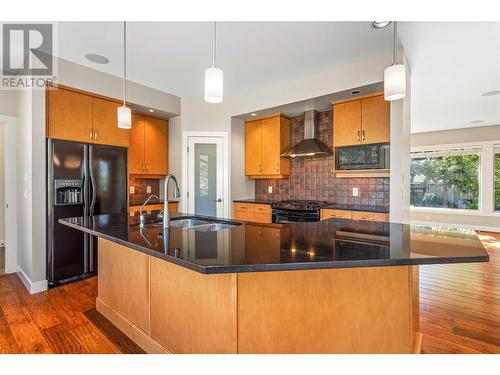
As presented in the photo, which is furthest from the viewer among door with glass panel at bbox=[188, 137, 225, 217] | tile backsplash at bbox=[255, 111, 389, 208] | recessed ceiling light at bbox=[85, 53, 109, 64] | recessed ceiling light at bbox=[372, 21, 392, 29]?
door with glass panel at bbox=[188, 137, 225, 217]

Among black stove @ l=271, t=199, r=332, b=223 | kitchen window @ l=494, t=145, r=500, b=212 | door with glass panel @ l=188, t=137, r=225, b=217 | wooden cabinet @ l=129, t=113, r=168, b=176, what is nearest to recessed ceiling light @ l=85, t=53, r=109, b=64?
wooden cabinet @ l=129, t=113, r=168, b=176

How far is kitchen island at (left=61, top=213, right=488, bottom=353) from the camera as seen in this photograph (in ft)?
3.92

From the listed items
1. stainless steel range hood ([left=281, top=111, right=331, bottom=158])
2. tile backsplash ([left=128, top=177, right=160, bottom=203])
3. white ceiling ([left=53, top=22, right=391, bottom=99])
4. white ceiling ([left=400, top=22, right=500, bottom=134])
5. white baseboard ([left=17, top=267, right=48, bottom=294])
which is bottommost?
white baseboard ([left=17, top=267, right=48, bottom=294])

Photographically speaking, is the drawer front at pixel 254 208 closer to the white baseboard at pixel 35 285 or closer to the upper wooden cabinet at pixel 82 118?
the upper wooden cabinet at pixel 82 118

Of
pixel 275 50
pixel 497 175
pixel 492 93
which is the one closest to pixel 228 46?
pixel 275 50

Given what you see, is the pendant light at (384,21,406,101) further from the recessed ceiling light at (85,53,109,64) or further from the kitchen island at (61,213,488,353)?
the recessed ceiling light at (85,53,109,64)

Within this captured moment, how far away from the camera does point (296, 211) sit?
12.4ft

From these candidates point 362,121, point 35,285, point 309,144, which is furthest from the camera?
point 309,144

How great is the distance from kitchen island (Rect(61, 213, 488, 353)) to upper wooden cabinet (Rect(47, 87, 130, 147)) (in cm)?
221


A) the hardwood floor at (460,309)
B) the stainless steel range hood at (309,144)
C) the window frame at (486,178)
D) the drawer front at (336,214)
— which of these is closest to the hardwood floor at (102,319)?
the hardwood floor at (460,309)

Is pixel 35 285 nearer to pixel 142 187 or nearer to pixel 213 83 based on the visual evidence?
pixel 142 187

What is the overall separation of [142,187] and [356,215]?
11.1ft

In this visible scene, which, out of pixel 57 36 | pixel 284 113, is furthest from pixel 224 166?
pixel 57 36

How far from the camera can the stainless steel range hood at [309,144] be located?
13.2ft
